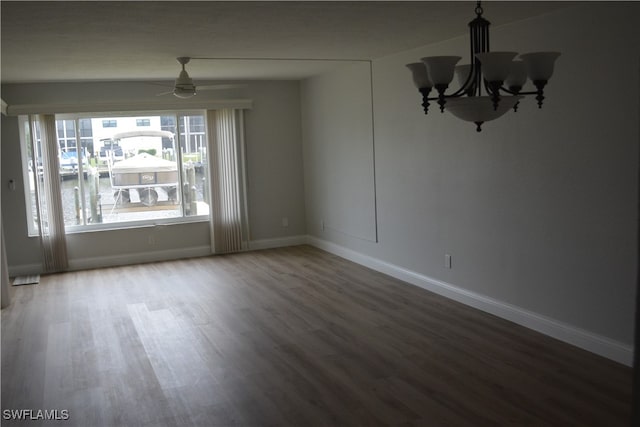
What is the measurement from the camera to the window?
770 cm

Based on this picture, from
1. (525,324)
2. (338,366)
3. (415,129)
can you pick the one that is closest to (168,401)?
(338,366)

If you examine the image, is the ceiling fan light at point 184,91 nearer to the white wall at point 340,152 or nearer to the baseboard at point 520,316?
the white wall at point 340,152

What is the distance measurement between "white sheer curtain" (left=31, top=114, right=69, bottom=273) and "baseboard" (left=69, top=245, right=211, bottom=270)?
0.69 feet

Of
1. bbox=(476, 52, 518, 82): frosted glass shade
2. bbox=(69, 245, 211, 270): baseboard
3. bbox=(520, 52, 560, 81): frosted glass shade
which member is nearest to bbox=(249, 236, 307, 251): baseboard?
bbox=(69, 245, 211, 270): baseboard

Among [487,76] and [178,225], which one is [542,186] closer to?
[487,76]

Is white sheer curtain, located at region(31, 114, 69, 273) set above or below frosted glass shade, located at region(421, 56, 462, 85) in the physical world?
below

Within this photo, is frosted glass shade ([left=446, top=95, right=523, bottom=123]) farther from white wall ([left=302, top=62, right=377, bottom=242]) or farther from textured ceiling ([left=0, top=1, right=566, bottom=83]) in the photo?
white wall ([left=302, top=62, right=377, bottom=242])

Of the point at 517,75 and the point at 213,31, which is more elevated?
the point at 213,31

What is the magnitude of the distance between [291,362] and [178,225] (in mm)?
4398

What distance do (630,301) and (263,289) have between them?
3.60 m

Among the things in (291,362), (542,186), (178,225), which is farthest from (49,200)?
(542,186)

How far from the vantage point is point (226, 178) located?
831 cm

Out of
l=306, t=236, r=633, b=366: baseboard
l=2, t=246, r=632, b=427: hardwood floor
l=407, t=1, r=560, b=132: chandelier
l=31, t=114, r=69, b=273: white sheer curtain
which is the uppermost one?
l=407, t=1, r=560, b=132: chandelier

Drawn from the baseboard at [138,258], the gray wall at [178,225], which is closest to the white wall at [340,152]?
the gray wall at [178,225]
